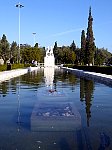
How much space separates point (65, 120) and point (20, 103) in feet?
12.5

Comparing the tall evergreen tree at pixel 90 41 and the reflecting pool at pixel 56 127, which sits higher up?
the tall evergreen tree at pixel 90 41

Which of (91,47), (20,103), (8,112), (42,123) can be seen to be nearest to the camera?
(42,123)

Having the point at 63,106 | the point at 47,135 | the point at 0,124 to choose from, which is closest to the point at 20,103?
the point at 63,106

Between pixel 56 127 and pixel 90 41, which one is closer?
pixel 56 127

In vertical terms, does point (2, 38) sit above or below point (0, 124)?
above

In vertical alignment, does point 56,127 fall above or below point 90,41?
below

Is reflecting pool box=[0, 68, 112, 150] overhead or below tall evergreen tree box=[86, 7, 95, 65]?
below

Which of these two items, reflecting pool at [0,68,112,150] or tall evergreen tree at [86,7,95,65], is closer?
reflecting pool at [0,68,112,150]

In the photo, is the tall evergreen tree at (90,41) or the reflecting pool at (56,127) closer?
the reflecting pool at (56,127)

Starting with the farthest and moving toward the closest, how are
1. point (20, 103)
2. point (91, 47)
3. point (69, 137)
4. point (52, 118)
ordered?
1. point (91, 47)
2. point (20, 103)
3. point (52, 118)
4. point (69, 137)

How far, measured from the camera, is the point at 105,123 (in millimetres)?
7977

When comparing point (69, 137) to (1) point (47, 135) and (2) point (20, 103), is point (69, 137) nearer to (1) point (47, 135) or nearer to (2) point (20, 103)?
(1) point (47, 135)

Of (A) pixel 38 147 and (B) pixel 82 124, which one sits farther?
(B) pixel 82 124

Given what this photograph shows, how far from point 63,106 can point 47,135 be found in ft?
13.0
